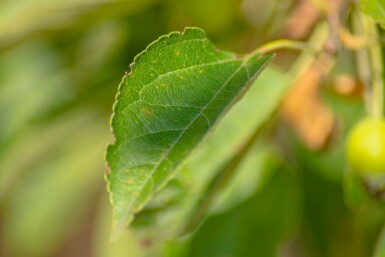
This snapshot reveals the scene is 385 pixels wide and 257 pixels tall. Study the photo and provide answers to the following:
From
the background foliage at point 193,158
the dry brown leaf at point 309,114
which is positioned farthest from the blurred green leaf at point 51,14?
the dry brown leaf at point 309,114

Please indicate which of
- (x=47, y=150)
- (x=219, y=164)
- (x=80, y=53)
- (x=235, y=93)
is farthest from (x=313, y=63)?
(x=47, y=150)

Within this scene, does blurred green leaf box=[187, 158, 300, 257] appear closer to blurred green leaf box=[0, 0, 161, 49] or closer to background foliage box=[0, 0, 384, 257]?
background foliage box=[0, 0, 384, 257]

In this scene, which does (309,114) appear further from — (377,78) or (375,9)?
(375,9)

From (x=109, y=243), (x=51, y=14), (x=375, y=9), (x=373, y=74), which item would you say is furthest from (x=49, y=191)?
(x=375, y=9)

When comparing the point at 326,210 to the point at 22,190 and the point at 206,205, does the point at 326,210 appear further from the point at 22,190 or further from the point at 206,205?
the point at 22,190

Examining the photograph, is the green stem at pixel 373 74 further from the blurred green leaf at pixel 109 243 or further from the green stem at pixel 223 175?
the blurred green leaf at pixel 109 243

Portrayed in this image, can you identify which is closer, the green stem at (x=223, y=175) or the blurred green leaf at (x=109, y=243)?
the green stem at (x=223, y=175)

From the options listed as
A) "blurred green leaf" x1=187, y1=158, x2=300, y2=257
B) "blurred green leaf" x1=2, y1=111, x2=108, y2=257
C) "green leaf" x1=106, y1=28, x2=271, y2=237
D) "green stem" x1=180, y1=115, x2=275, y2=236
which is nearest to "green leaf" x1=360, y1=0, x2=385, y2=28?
"green leaf" x1=106, y1=28, x2=271, y2=237
